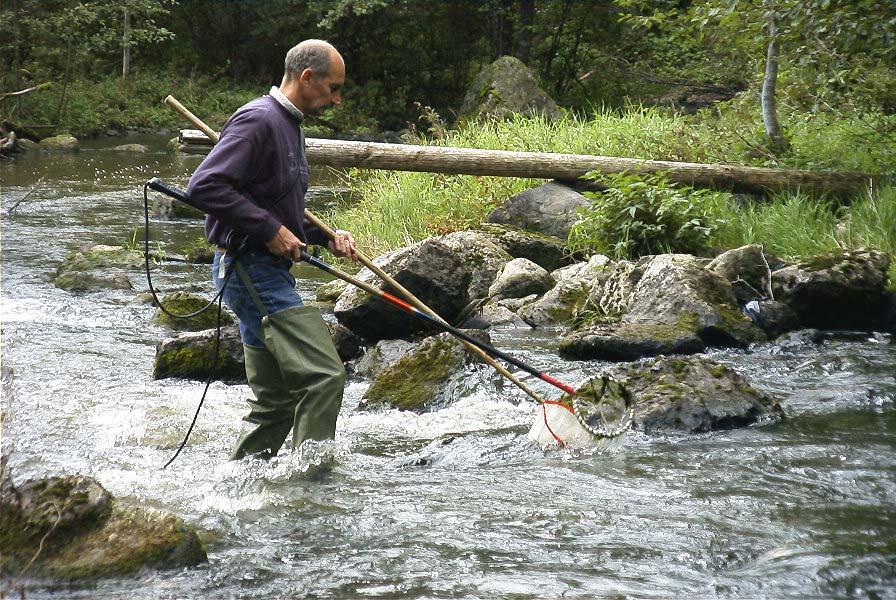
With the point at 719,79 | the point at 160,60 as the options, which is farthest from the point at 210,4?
the point at 719,79

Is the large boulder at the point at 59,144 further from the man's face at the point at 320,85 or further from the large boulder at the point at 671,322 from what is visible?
the man's face at the point at 320,85

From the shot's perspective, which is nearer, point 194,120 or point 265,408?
point 265,408

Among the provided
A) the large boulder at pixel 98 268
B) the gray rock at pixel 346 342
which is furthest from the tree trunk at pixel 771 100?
the large boulder at pixel 98 268

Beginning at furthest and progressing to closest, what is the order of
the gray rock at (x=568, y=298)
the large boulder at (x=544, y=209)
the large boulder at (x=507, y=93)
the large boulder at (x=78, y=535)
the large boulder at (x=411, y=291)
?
1. the large boulder at (x=507, y=93)
2. the large boulder at (x=544, y=209)
3. the gray rock at (x=568, y=298)
4. the large boulder at (x=411, y=291)
5. the large boulder at (x=78, y=535)

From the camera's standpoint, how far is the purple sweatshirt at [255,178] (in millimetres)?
4645

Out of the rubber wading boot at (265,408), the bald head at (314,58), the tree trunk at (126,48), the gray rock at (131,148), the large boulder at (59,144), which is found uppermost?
the bald head at (314,58)

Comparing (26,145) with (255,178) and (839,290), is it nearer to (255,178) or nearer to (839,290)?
(839,290)

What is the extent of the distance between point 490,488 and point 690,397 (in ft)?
5.05

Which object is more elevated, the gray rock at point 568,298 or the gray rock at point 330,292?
the gray rock at point 568,298

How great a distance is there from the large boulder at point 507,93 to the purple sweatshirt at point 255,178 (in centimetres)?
1645

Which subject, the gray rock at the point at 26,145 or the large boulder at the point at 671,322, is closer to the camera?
the large boulder at the point at 671,322

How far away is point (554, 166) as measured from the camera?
11945 mm

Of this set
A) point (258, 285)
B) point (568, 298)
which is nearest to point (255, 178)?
point (258, 285)

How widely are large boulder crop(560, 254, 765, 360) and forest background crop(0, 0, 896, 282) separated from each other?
160cm
